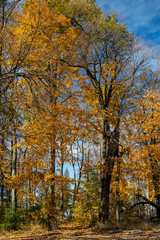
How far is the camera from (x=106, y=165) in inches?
436

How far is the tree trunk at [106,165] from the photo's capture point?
35.3 feet

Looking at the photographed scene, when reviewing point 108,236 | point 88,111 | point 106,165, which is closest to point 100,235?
point 108,236

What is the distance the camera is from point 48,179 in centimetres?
973

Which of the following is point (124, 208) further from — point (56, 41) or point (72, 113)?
point (56, 41)

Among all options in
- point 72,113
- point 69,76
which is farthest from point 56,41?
point 72,113

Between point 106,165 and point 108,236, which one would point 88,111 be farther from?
point 108,236

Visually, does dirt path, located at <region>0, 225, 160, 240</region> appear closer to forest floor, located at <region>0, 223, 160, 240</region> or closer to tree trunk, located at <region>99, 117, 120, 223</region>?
forest floor, located at <region>0, 223, 160, 240</region>

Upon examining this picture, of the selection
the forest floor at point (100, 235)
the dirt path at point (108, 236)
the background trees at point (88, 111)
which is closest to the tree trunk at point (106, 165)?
the background trees at point (88, 111)

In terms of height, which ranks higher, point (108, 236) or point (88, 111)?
point (88, 111)

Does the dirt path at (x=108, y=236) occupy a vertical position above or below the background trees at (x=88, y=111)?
below

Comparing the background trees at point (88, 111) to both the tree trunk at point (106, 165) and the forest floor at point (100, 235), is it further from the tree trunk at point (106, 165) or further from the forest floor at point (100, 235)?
the forest floor at point (100, 235)

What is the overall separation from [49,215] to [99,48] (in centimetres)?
953

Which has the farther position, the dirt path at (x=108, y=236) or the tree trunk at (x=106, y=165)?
the tree trunk at (x=106, y=165)

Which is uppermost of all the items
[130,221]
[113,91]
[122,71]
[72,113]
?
[122,71]
